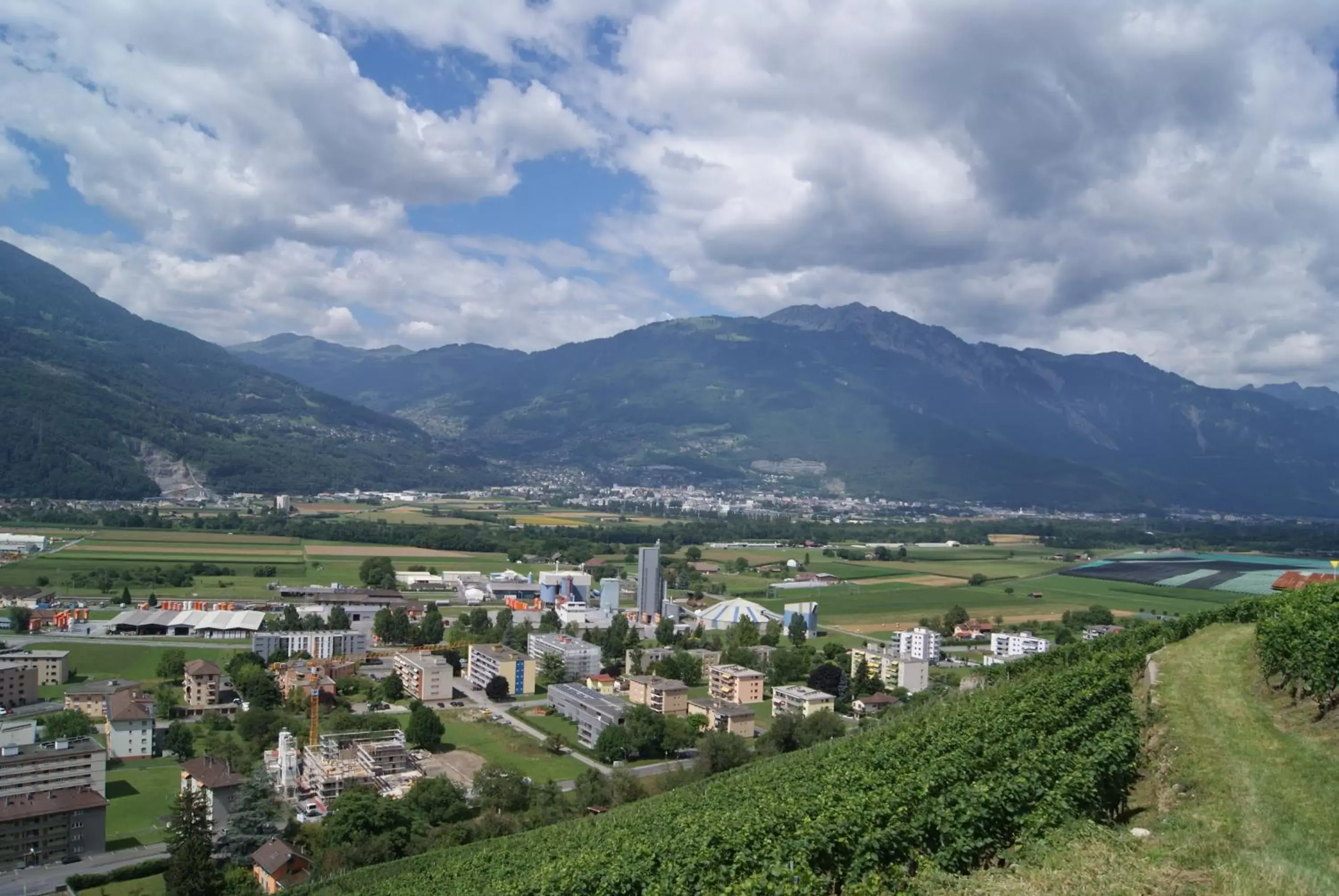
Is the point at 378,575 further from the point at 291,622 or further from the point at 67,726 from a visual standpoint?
the point at 67,726

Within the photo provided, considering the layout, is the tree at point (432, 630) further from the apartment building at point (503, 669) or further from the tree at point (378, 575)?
the tree at point (378, 575)

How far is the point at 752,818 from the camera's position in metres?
10.2

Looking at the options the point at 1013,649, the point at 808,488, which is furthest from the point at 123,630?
the point at 808,488

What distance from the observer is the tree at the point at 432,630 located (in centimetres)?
4394

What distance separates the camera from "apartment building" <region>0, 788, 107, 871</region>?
20031 mm

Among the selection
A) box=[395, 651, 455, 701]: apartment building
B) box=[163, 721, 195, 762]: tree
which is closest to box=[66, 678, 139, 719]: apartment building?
box=[163, 721, 195, 762]: tree

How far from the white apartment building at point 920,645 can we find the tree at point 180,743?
26.7 meters

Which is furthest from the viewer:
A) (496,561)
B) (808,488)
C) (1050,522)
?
(808,488)

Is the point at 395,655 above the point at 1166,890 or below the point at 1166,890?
below

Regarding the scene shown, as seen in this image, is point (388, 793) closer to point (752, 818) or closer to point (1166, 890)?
point (752, 818)

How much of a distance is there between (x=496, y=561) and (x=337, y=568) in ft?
40.8

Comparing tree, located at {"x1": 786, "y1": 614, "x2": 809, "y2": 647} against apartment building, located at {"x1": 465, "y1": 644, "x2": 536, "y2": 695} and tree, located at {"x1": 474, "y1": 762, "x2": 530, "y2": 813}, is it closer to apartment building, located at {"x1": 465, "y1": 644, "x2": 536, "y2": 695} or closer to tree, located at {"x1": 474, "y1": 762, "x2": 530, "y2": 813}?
apartment building, located at {"x1": 465, "y1": 644, "x2": 536, "y2": 695}

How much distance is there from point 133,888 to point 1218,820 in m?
19.8

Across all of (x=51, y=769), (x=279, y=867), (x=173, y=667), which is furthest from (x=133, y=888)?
(x=173, y=667)
